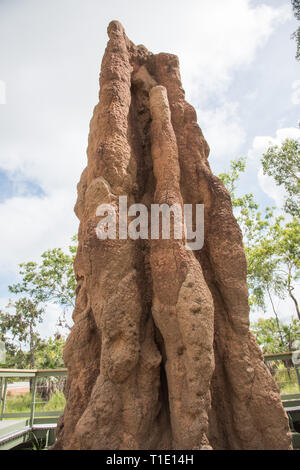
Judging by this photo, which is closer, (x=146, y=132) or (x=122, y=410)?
(x=122, y=410)

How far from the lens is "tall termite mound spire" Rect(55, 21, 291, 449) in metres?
2.71

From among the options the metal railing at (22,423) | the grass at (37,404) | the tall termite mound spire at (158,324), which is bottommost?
the grass at (37,404)

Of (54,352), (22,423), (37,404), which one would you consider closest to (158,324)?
(22,423)

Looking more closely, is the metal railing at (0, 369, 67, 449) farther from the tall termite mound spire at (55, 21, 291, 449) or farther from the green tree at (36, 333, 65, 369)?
the green tree at (36, 333, 65, 369)

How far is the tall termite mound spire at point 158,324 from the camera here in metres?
2.71

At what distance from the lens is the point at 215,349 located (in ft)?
10.9

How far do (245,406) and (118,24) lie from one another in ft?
15.7

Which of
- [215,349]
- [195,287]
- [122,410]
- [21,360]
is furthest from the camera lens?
[21,360]

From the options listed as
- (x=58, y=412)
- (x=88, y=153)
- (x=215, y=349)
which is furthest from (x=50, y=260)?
(x=215, y=349)

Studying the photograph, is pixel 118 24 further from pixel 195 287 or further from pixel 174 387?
pixel 174 387

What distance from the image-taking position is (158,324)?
3047mm

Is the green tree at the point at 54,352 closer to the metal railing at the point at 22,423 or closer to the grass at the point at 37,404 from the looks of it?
the grass at the point at 37,404

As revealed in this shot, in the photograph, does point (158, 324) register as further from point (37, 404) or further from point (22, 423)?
point (37, 404)

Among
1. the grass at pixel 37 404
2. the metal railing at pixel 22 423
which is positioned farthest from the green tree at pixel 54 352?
the metal railing at pixel 22 423
